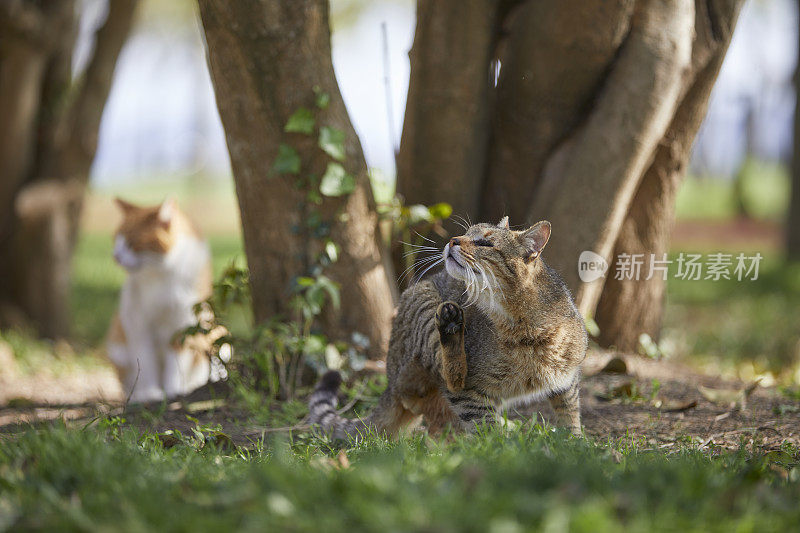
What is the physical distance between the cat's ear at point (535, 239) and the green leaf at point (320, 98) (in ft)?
4.64

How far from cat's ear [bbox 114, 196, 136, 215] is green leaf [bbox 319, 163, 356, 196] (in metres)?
1.92

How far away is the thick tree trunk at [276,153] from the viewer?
3750mm

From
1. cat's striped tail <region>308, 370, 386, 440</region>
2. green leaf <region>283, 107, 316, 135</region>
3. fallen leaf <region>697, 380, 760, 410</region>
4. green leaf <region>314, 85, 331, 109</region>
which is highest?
→ green leaf <region>314, 85, 331, 109</region>

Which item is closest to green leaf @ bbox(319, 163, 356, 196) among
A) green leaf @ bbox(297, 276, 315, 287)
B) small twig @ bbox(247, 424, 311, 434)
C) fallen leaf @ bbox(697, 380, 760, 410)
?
green leaf @ bbox(297, 276, 315, 287)

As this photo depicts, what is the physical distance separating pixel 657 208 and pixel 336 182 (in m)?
2.38

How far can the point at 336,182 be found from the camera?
3871 mm

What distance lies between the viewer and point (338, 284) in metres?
4.04

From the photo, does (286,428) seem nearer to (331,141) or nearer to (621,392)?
(331,141)

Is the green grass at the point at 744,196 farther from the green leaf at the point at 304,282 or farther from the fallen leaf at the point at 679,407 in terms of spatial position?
the green leaf at the point at 304,282

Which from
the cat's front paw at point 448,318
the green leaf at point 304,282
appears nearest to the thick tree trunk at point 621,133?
the cat's front paw at point 448,318

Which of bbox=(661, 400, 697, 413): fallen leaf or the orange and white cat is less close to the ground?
the orange and white cat

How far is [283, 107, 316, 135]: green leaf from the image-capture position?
378cm

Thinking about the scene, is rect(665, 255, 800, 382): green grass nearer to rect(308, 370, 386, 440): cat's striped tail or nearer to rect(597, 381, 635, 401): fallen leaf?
rect(597, 381, 635, 401): fallen leaf

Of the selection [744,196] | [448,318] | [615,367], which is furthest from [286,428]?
Result: [744,196]
